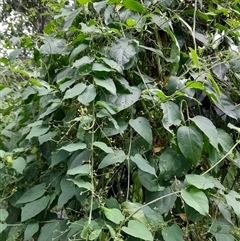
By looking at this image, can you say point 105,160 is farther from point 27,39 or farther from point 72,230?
Result: point 27,39

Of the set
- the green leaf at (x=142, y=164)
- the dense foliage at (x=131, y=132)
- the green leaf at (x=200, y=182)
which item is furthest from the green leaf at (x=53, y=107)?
the green leaf at (x=200, y=182)

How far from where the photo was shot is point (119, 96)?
705mm

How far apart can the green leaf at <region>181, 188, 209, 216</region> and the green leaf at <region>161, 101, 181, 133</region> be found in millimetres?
121

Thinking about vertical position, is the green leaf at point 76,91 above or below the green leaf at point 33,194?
above

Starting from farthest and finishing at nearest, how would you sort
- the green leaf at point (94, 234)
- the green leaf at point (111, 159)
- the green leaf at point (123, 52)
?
the green leaf at point (123, 52) → the green leaf at point (111, 159) → the green leaf at point (94, 234)

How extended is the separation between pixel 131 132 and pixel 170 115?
0.09m

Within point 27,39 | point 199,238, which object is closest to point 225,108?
point 199,238

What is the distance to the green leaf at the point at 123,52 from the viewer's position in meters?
0.72

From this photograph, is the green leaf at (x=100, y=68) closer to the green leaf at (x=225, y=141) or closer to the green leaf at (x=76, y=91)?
the green leaf at (x=76, y=91)

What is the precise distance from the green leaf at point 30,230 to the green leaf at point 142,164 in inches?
10.2

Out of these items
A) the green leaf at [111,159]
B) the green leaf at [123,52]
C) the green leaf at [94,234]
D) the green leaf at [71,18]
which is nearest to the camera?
the green leaf at [94,234]

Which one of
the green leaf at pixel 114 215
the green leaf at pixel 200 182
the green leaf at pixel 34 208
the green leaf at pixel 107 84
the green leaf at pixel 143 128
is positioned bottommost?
the green leaf at pixel 34 208

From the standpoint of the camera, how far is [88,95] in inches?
26.3

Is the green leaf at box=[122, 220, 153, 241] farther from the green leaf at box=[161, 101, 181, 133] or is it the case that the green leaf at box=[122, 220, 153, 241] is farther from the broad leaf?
the broad leaf
